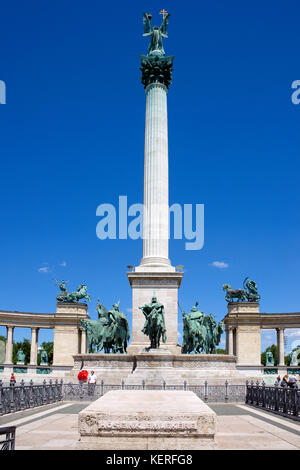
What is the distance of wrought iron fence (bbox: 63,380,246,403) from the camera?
27.7 m

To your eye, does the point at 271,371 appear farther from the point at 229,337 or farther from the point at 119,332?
the point at 119,332

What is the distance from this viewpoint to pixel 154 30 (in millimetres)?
48656

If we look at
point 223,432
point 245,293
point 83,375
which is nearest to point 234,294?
point 245,293

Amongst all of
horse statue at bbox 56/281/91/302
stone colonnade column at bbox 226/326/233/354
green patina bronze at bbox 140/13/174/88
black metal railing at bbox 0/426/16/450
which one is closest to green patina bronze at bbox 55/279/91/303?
horse statue at bbox 56/281/91/302

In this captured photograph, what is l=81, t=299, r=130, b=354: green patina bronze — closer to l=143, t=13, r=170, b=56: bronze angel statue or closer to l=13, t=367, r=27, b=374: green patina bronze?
l=143, t=13, r=170, b=56: bronze angel statue

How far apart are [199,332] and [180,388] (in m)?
9.22

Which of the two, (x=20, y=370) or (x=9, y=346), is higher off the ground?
(x=9, y=346)

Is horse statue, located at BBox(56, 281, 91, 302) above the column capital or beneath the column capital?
beneath

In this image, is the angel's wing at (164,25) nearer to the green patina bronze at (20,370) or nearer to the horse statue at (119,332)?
the horse statue at (119,332)

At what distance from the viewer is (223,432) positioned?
14023 mm

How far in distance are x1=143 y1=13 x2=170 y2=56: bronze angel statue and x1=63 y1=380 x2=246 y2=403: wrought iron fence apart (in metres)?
33.2

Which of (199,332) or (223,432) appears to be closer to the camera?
(223,432)

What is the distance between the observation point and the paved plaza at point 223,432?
11.6 metres
